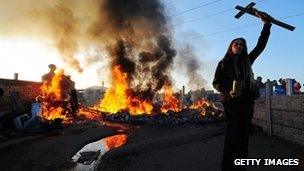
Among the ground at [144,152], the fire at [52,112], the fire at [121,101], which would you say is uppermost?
the fire at [121,101]

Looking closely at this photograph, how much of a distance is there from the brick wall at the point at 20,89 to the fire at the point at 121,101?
4299 millimetres

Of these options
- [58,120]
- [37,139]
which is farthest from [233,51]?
[58,120]

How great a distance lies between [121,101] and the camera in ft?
70.5

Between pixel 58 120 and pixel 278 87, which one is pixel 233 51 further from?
pixel 278 87

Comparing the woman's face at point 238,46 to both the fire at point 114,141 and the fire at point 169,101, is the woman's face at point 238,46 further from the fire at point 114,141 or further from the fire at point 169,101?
the fire at point 169,101

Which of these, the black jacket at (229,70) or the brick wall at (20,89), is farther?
the brick wall at (20,89)

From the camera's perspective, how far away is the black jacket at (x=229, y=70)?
14.3 ft

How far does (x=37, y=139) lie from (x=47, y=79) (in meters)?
8.94

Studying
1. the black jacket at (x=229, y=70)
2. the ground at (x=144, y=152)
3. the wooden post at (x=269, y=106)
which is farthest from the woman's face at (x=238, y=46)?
the wooden post at (x=269, y=106)

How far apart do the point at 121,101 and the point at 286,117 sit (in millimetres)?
13828

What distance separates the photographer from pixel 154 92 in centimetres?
2489

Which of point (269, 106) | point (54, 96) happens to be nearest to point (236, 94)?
point (269, 106)
